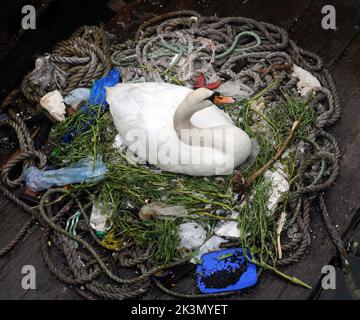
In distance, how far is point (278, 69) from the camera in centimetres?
422

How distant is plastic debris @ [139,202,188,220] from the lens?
145 inches

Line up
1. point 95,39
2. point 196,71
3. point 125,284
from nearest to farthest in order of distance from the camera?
point 125,284, point 196,71, point 95,39

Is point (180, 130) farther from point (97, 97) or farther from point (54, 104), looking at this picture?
point (54, 104)

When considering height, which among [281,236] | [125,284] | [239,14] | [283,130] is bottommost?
[125,284]

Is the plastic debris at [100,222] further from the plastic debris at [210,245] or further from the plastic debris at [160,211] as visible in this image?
the plastic debris at [210,245]

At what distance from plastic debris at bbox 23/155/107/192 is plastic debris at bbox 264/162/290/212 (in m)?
0.99

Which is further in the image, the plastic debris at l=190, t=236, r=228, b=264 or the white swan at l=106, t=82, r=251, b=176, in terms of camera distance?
the plastic debris at l=190, t=236, r=228, b=264

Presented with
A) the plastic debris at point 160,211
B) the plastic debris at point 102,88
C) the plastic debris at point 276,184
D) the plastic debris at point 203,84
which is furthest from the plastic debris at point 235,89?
the plastic debris at point 160,211

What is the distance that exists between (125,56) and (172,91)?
76 centimetres

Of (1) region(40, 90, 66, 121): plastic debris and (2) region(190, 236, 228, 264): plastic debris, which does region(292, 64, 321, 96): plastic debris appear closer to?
(2) region(190, 236, 228, 264): plastic debris

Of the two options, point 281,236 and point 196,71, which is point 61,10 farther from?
point 281,236

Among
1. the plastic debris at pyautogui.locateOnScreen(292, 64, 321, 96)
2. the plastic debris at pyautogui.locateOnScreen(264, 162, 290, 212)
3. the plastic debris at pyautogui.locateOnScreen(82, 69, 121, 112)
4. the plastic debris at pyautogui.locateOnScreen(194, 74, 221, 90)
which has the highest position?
the plastic debris at pyautogui.locateOnScreen(292, 64, 321, 96)

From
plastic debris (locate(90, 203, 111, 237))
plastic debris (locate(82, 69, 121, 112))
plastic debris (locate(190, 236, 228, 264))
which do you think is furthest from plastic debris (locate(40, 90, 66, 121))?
plastic debris (locate(190, 236, 228, 264))

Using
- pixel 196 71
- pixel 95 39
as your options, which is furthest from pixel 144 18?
pixel 196 71
